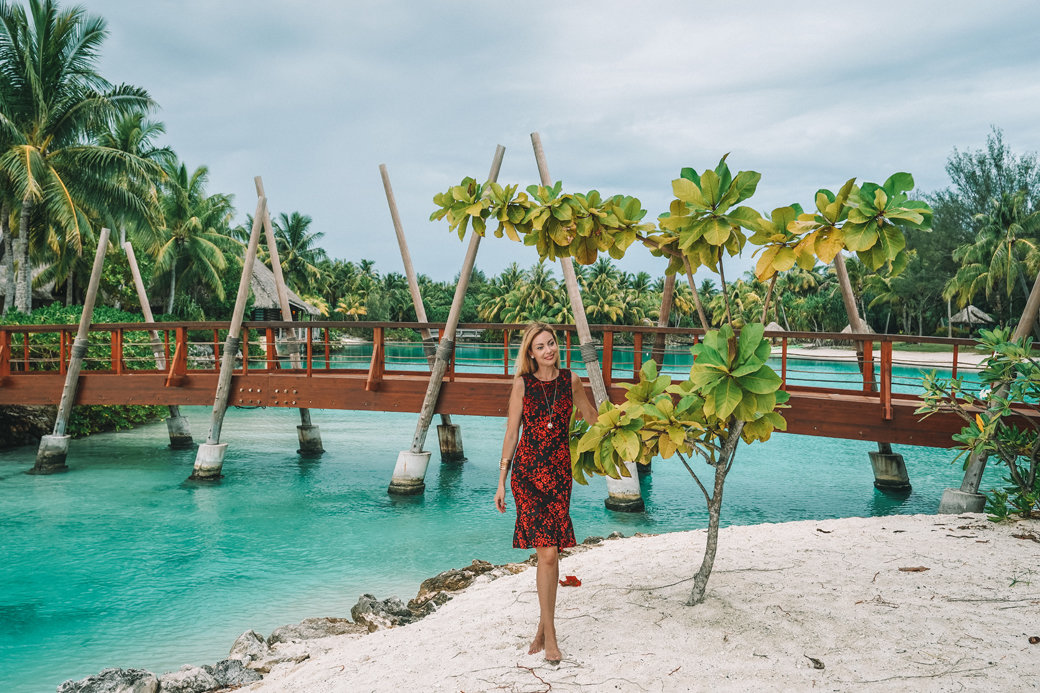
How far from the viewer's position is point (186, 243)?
96.3ft

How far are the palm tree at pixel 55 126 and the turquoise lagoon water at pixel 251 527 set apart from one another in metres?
7.58

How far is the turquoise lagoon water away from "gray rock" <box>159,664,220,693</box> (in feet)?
4.10

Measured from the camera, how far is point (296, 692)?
376 centimetres

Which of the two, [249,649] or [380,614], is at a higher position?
[380,614]

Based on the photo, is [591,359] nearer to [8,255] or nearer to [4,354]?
[4,354]

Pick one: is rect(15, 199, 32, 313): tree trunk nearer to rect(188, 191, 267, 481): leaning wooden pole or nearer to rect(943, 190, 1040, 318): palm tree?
rect(188, 191, 267, 481): leaning wooden pole

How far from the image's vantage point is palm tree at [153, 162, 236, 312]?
94.5 feet

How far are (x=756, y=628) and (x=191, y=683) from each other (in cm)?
339

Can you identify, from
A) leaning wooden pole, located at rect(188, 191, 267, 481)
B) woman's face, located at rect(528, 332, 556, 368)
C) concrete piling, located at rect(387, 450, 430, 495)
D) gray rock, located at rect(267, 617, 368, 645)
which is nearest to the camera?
woman's face, located at rect(528, 332, 556, 368)

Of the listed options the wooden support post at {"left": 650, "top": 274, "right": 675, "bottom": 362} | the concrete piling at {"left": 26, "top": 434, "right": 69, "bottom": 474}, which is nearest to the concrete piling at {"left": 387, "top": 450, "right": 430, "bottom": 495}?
the wooden support post at {"left": 650, "top": 274, "right": 675, "bottom": 362}

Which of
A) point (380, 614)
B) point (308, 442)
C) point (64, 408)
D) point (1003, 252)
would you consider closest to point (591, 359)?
point (380, 614)

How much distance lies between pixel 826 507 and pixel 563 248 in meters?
8.12

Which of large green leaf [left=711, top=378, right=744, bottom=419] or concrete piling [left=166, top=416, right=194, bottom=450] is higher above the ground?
large green leaf [left=711, top=378, right=744, bottom=419]

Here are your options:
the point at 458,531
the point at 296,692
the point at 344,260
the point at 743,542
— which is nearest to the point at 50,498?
the point at 458,531
